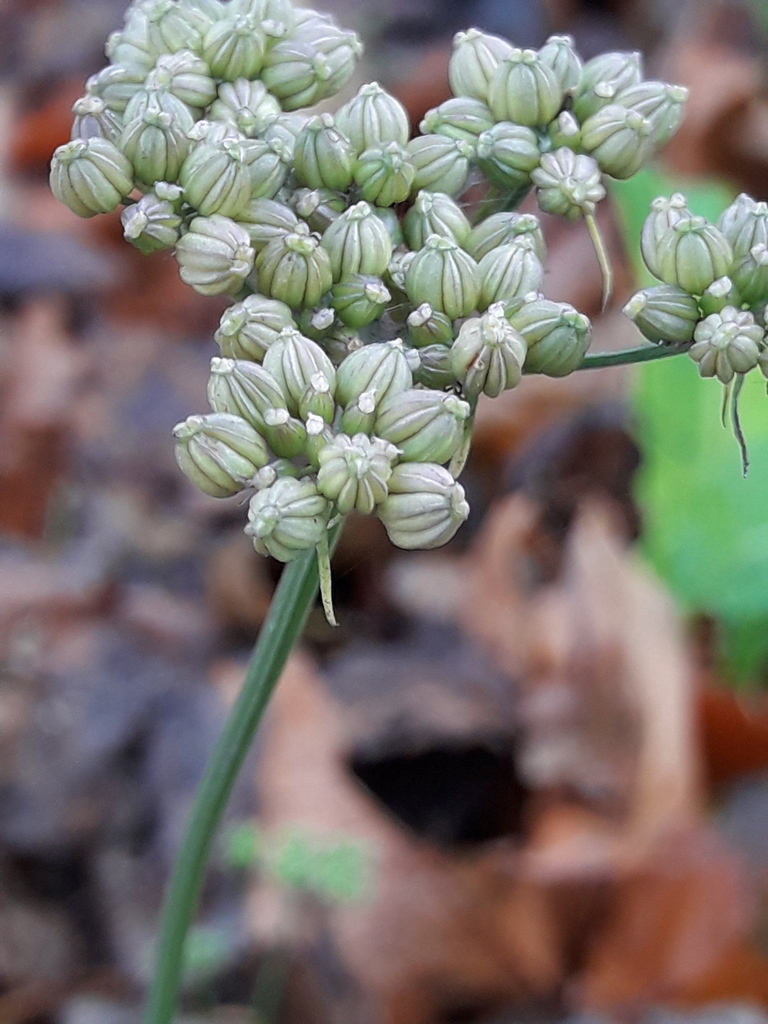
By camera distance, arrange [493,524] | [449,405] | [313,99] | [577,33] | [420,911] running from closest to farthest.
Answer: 1. [449,405]
2. [313,99]
3. [420,911]
4. [493,524]
5. [577,33]

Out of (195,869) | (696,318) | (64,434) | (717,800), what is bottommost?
(717,800)

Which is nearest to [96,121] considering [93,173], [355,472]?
[93,173]

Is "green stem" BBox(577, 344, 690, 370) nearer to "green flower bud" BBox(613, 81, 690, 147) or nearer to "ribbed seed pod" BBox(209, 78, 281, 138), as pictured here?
"green flower bud" BBox(613, 81, 690, 147)

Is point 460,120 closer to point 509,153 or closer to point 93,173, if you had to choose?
point 509,153

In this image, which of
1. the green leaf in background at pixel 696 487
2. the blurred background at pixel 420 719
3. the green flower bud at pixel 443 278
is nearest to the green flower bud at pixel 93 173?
the green flower bud at pixel 443 278

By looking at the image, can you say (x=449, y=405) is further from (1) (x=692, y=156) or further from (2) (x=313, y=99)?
(1) (x=692, y=156)

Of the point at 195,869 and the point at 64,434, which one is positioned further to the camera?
the point at 64,434

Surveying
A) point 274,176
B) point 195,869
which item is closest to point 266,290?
point 274,176
